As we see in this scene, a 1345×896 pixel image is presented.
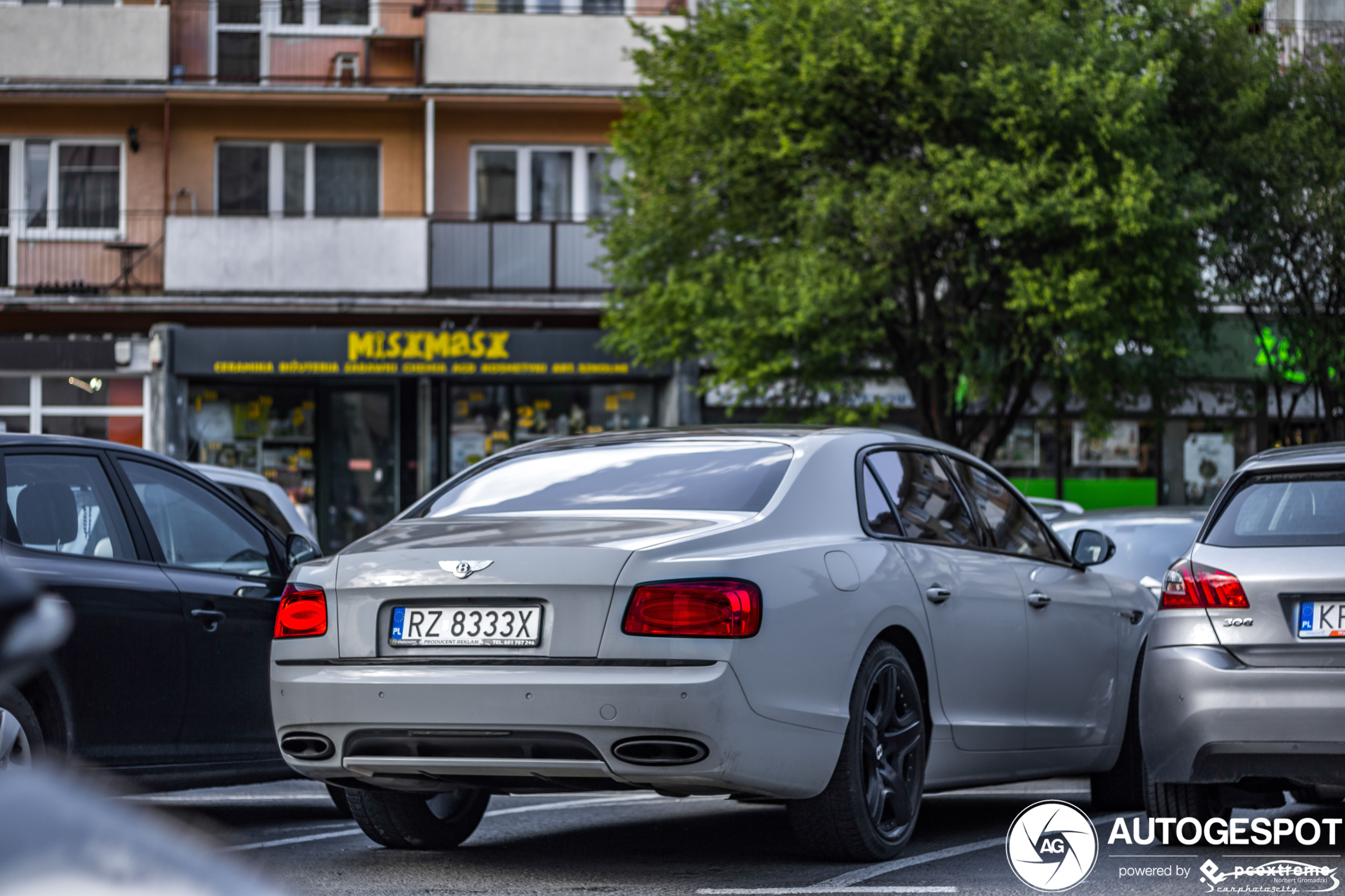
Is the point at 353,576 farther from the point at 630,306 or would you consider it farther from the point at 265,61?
the point at 265,61

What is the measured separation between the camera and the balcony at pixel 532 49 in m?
25.2

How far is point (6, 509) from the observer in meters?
6.09

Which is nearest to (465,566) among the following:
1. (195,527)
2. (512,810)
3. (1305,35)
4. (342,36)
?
(195,527)

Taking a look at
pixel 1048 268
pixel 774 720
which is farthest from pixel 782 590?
pixel 1048 268

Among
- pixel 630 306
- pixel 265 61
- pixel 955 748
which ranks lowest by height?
pixel 955 748

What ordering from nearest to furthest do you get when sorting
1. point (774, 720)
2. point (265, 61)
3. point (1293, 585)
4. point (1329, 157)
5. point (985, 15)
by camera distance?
1. point (774, 720)
2. point (1293, 585)
3. point (985, 15)
4. point (1329, 157)
5. point (265, 61)

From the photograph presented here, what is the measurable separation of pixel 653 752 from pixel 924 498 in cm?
201

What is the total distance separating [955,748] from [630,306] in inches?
613

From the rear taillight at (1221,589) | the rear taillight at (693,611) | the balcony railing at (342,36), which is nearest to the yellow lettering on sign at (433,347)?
the balcony railing at (342,36)

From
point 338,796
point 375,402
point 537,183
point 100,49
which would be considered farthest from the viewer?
point 537,183

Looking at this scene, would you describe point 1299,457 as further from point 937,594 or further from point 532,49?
point 532,49

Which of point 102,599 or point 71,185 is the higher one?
point 71,185

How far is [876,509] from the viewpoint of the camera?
20.4 ft

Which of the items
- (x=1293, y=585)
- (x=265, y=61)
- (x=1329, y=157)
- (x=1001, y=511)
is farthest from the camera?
(x=265, y=61)
